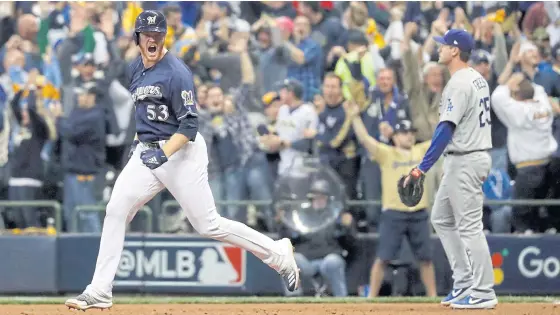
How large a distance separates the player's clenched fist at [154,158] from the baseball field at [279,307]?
48.1 inches

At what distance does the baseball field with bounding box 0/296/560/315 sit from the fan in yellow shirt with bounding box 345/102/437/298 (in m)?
1.28

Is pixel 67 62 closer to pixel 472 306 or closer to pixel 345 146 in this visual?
pixel 345 146

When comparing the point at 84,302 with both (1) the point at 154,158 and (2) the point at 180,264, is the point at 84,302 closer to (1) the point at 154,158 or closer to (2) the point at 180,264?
(1) the point at 154,158

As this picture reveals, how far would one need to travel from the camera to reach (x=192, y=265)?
41.3 ft

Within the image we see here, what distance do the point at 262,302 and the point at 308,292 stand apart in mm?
1715

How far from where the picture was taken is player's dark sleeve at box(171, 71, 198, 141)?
25.1ft

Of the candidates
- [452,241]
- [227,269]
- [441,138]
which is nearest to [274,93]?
[227,269]

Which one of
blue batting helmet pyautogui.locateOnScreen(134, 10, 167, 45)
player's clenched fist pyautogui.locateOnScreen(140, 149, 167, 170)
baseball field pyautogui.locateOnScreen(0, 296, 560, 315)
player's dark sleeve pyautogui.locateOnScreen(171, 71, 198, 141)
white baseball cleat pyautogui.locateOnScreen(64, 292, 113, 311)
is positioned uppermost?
blue batting helmet pyautogui.locateOnScreen(134, 10, 167, 45)

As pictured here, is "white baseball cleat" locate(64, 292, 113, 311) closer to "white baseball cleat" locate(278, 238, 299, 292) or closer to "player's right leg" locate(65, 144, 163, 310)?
"player's right leg" locate(65, 144, 163, 310)

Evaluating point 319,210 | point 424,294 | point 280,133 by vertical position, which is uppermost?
point 280,133

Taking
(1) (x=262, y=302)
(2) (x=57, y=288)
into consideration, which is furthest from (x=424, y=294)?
(2) (x=57, y=288)

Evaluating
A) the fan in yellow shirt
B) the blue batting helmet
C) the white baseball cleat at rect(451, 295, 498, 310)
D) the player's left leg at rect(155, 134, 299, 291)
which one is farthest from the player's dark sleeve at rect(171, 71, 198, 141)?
the fan in yellow shirt

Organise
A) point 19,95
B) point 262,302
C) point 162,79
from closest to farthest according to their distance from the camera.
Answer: point 162,79 < point 262,302 < point 19,95

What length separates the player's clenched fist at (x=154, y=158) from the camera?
7547 mm
